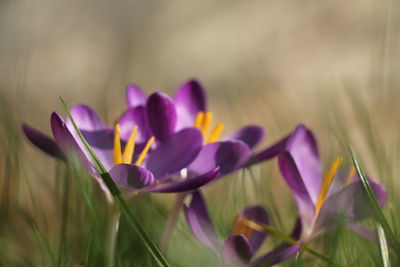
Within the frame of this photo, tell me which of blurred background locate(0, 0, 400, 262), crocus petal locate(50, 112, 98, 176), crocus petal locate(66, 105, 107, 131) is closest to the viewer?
crocus petal locate(50, 112, 98, 176)

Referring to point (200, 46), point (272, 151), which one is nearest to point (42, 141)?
point (272, 151)

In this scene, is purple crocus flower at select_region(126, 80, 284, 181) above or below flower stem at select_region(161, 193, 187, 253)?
above

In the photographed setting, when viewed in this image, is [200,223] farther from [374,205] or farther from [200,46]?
[200,46]

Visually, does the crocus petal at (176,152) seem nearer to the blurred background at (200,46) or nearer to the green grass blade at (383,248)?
the green grass blade at (383,248)

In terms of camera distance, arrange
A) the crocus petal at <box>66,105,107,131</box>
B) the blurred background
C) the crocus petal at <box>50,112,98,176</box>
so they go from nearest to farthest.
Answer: the crocus petal at <box>50,112,98,176</box> < the crocus petal at <box>66,105,107,131</box> < the blurred background

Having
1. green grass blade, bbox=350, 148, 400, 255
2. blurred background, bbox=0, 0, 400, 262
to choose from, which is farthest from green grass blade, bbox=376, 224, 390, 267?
blurred background, bbox=0, 0, 400, 262

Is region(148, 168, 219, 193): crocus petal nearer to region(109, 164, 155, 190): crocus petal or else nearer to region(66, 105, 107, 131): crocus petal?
region(109, 164, 155, 190): crocus petal

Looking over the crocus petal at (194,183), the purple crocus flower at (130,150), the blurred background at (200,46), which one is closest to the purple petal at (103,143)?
the purple crocus flower at (130,150)

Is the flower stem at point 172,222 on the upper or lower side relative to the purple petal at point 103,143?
lower
